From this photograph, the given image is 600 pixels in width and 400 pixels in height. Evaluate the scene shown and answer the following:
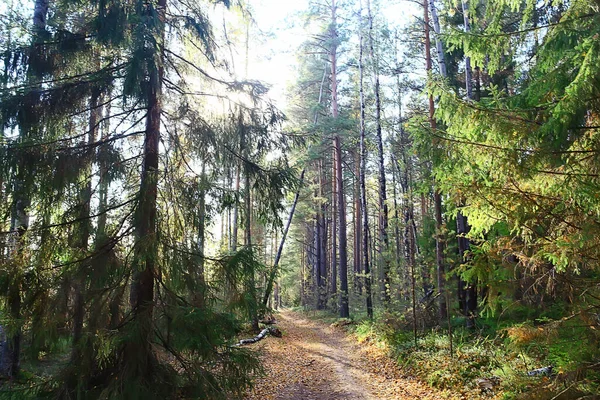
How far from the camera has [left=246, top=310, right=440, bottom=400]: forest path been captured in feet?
24.9

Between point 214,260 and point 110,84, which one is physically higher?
point 110,84

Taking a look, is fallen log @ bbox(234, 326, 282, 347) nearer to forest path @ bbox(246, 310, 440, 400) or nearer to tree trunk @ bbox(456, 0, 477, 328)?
forest path @ bbox(246, 310, 440, 400)

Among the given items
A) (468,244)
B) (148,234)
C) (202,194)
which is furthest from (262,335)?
(148,234)

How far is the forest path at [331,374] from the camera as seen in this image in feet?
24.9

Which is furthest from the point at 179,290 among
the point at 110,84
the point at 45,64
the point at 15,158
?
the point at 45,64

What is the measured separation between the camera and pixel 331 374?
9164 millimetres

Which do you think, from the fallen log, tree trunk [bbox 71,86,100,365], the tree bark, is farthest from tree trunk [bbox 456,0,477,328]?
tree trunk [bbox 71,86,100,365]

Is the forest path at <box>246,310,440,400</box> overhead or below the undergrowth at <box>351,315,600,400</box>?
below

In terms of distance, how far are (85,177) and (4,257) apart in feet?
4.67

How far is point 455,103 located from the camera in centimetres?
455

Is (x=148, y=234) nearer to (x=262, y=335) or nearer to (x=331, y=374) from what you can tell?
(x=331, y=374)

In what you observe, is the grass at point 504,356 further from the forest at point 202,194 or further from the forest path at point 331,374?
the forest path at point 331,374

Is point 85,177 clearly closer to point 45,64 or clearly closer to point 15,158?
point 15,158

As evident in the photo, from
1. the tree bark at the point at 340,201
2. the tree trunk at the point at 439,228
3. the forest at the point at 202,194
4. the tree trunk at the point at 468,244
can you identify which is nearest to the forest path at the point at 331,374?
the forest at the point at 202,194
